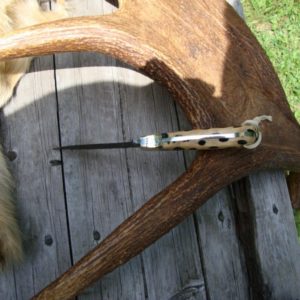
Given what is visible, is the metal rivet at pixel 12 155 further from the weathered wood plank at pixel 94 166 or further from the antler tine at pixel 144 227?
the antler tine at pixel 144 227

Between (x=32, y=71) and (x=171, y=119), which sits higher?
(x=32, y=71)

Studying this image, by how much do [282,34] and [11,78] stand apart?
5.80 feet

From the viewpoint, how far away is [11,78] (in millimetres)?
2156

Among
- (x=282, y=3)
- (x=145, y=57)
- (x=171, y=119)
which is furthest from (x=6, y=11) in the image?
(x=282, y=3)

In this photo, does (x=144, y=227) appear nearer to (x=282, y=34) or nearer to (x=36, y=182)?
(x=36, y=182)

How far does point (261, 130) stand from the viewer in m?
1.99

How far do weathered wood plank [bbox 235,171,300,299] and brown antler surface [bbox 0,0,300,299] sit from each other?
0.15 meters

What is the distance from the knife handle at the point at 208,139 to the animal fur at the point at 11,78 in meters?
0.60

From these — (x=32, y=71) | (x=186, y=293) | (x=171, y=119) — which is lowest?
(x=186, y=293)

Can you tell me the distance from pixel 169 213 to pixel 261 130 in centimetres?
50

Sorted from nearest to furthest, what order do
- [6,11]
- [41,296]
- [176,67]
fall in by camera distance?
[41,296]
[176,67]
[6,11]

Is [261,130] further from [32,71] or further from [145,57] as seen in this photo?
[32,71]

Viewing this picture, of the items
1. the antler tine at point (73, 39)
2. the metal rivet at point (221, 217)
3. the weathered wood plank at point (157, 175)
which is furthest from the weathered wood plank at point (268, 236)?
the antler tine at point (73, 39)

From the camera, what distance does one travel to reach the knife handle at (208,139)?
1.79 metres
